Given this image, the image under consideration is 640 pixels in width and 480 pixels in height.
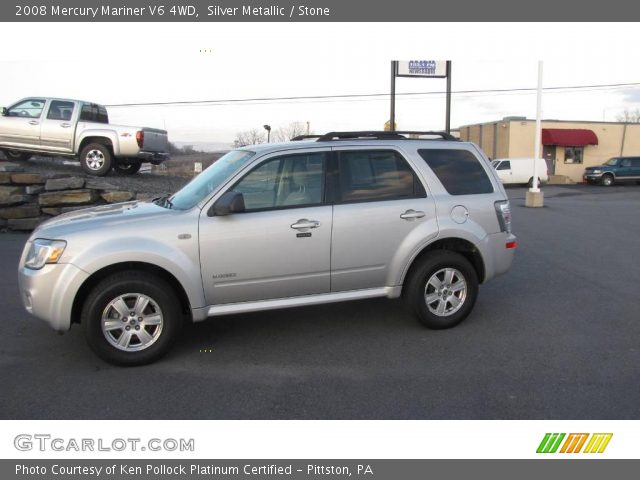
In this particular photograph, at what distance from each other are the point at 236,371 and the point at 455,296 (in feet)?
7.65

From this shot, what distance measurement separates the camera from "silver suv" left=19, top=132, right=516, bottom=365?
4.23 m

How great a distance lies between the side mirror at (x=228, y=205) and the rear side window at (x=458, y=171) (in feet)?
6.48

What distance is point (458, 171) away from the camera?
5344 mm

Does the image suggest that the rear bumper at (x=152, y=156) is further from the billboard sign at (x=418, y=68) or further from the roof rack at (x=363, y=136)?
A: the billboard sign at (x=418, y=68)

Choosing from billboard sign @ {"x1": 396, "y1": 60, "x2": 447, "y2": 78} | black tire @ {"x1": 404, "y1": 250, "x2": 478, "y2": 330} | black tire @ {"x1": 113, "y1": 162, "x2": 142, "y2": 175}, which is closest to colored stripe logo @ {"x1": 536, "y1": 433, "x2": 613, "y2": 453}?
black tire @ {"x1": 404, "y1": 250, "x2": 478, "y2": 330}

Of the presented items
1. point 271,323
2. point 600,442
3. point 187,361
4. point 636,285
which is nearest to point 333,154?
point 271,323

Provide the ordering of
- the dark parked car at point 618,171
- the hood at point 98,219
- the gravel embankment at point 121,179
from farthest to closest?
1. the dark parked car at point 618,171
2. the gravel embankment at point 121,179
3. the hood at point 98,219

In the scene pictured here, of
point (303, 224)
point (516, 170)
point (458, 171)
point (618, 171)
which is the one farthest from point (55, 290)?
point (618, 171)

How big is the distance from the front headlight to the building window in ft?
133

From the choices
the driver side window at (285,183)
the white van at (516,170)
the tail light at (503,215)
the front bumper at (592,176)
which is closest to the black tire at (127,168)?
the driver side window at (285,183)

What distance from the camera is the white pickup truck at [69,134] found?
12484 mm

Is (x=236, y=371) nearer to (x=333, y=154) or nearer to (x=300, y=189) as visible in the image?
(x=300, y=189)

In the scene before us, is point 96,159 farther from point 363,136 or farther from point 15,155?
point 363,136

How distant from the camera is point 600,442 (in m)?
3.30
